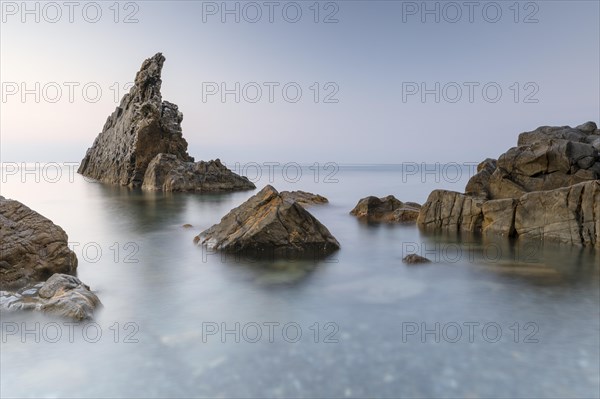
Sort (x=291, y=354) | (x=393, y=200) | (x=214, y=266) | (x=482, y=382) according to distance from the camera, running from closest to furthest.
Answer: (x=482, y=382) < (x=291, y=354) < (x=214, y=266) < (x=393, y=200)

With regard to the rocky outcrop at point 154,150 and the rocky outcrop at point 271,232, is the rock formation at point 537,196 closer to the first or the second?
the rocky outcrop at point 271,232

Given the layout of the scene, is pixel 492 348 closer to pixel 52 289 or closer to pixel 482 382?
pixel 482 382

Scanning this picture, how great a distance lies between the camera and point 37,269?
10.0m

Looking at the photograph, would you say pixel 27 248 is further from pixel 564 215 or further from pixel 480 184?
pixel 480 184

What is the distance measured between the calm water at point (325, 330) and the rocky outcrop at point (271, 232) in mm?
830

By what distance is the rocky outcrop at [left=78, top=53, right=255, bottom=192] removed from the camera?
4503 cm

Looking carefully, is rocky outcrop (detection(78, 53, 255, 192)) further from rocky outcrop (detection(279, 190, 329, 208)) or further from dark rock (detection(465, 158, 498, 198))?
dark rock (detection(465, 158, 498, 198))

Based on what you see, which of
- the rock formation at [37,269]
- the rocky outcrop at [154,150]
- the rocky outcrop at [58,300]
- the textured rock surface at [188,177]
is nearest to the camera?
the rocky outcrop at [58,300]

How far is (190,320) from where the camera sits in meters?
8.44

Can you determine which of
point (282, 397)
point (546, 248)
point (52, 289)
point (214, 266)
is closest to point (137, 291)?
point (52, 289)

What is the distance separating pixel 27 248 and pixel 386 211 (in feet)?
55.9

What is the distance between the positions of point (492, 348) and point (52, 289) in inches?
322

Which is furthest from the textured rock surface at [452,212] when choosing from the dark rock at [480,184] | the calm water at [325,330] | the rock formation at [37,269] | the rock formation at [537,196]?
the rock formation at [37,269]

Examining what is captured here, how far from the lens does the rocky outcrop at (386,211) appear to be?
21.4 metres
